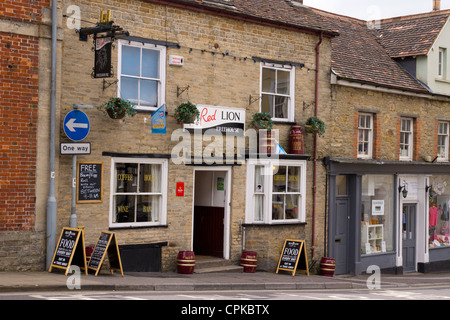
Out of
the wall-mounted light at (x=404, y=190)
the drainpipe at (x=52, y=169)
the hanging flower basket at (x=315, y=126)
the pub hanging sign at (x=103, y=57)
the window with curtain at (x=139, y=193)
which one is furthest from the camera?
the wall-mounted light at (x=404, y=190)

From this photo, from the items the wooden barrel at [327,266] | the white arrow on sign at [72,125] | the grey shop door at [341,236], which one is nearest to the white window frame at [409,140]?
the grey shop door at [341,236]

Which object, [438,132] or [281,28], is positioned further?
[438,132]

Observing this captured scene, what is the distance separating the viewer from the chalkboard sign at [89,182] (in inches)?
587

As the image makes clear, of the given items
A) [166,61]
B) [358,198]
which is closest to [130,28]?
[166,61]

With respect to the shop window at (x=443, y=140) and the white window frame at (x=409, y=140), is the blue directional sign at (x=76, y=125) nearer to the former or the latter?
the white window frame at (x=409, y=140)

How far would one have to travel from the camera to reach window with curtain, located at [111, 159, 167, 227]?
1577 centimetres

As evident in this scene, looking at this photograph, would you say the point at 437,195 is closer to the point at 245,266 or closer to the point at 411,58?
the point at 411,58

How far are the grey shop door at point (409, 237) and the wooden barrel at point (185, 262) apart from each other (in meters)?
9.72

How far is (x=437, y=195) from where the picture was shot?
24453mm

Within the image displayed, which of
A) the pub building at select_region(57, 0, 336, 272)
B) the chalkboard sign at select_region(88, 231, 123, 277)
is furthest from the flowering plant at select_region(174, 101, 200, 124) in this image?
the chalkboard sign at select_region(88, 231, 123, 277)

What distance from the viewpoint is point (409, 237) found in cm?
2347

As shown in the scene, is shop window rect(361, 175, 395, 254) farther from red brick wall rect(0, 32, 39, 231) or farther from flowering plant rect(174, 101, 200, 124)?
red brick wall rect(0, 32, 39, 231)

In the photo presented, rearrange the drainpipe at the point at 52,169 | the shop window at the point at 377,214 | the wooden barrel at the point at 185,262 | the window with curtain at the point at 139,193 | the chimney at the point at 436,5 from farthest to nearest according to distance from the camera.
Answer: the chimney at the point at 436,5 < the shop window at the point at 377,214 < the wooden barrel at the point at 185,262 < the window with curtain at the point at 139,193 < the drainpipe at the point at 52,169
